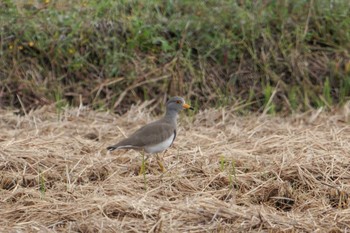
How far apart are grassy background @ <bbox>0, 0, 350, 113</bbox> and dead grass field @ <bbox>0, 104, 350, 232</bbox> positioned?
933 mm

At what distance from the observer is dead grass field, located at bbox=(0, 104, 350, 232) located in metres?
5.86

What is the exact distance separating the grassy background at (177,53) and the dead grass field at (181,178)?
Answer: 3.06 ft

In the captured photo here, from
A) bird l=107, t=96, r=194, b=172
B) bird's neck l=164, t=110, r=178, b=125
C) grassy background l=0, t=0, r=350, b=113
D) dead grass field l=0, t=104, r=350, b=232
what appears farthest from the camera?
grassy background l=0, t=0, r=350, b=113

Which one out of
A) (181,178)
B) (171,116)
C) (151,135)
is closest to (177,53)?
(171,116)

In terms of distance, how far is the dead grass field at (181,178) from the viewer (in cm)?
586

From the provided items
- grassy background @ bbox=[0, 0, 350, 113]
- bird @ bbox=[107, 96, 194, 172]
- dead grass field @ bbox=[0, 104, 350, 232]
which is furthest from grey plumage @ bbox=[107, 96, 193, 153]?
grassy background @ bbox=[0, 0, 350, 113]

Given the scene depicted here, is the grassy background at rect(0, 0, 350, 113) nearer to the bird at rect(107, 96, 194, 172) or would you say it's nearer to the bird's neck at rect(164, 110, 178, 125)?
the bird's neck at rect(164, 110, 178, 125)

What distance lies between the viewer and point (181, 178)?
696 centimetres

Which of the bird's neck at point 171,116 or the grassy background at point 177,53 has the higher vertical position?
the bird's neck at point 171,116

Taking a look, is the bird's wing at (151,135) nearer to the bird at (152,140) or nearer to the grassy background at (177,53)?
the bird at (152,140)

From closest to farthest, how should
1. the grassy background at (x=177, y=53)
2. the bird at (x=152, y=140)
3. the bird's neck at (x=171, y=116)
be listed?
the bird at (x=152, y=140), the bird's neck at (x=171, y=116), the grassy background at (x=177, y=53)

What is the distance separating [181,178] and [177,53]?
3.88m

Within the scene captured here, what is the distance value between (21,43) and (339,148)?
4.38m

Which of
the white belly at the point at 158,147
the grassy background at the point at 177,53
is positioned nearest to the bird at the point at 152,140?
the white belly at the point at 158,147
